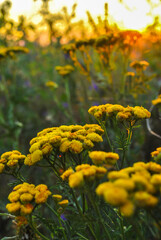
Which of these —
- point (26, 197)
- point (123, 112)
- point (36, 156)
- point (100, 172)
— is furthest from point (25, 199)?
point (123, 112)

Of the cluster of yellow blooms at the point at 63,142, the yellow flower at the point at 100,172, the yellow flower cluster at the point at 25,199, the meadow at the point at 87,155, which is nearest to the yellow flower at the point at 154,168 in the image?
the meadow at the point at 87,155

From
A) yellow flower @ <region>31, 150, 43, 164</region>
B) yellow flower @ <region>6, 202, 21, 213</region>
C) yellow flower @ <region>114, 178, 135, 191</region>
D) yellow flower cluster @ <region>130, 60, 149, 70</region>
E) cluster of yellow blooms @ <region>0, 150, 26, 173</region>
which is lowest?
yellow flower @ <region>6, 202, 21, 213</region>

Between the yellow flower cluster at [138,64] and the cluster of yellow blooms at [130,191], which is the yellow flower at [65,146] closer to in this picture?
the cluster of yellow blooms at [130,191]

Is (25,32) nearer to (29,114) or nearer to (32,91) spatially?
(32,91)

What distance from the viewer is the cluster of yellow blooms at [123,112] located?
1.03m

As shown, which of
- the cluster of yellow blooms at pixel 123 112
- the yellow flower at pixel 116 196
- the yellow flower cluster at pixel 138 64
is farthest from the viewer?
the yellow flower cluster at pixel 138 64

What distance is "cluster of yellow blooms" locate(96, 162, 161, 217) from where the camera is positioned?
585mm

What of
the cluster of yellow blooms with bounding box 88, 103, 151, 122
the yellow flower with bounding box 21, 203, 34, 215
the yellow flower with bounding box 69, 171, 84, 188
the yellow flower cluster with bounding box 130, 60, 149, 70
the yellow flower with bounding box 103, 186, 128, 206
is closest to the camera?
the yellow flower with bounding box 103, 186, 128, 206

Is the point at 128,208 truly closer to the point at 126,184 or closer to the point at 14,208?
the point at 126,184

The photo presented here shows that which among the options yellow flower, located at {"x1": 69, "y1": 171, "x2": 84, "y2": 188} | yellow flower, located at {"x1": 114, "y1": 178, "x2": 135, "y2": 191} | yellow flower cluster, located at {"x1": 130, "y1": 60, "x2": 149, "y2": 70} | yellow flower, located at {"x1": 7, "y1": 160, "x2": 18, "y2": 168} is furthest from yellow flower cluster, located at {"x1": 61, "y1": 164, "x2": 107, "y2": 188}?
yellow flower cluster, located at {"x1": 130, "y1": 60, "x2": 149, "y2": 70}

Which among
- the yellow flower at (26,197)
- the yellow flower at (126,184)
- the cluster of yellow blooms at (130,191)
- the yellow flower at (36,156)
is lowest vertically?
the yellow flower at (26,197)

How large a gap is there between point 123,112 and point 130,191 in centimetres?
48

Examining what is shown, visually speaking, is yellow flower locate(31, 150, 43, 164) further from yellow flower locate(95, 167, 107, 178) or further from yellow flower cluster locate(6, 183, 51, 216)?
yellow flower locate(95, 167, 107, 178)

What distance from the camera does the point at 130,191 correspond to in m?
0.62
